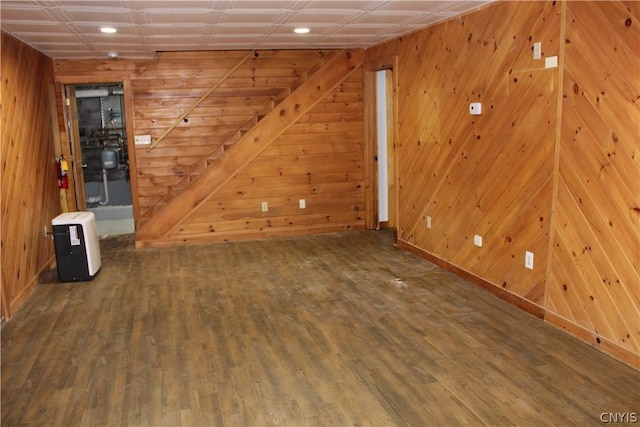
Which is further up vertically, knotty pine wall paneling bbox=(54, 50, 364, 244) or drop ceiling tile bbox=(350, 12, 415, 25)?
drop ceiling tile bbox=(350, 12, 415, 25)

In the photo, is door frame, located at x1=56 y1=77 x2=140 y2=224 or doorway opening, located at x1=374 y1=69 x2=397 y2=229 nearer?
door frame, located at x1=56 y1=77 x2=140 y2=224

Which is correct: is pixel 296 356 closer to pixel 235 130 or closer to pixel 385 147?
pixel 235 130

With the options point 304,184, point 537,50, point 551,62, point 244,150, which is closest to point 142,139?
point 244,150

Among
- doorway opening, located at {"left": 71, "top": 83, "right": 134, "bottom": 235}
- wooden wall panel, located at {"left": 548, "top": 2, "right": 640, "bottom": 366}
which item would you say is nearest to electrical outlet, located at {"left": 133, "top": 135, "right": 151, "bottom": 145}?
doorway opening, located at {"left": 71, "top": 83, "right": 134, "bottom": 235}

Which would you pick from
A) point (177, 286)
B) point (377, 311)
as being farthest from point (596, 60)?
point (177, 286)

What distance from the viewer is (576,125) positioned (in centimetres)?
348

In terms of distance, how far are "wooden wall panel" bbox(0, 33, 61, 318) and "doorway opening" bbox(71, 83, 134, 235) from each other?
265 cm

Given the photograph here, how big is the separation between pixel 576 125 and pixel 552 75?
1.39 ft

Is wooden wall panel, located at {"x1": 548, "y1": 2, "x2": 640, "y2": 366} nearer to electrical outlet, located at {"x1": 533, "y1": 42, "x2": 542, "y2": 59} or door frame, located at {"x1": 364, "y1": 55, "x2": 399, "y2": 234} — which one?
electrical outlet, located at {"x1": 533, "y1": 42, "x2": 542, "y2": 59}

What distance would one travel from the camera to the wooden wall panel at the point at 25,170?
4.50m

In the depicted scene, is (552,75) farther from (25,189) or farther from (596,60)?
(25,189)

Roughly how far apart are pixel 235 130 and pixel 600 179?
480 centimetres

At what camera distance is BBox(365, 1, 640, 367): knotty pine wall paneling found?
125 inches

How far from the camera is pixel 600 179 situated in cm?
333
